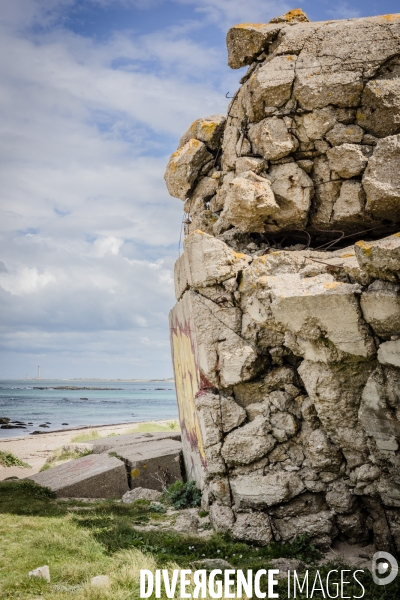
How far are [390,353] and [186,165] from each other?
4.34 m

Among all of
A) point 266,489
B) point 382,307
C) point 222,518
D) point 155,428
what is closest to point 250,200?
point 382,307

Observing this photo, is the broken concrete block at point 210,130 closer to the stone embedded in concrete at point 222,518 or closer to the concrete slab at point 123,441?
the stone embedded in concrete at point 222,518

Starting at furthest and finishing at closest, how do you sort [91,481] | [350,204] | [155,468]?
1. [155,468]
2. [91,481]
3. [350,204]

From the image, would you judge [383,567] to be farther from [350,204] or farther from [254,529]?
[350,204]

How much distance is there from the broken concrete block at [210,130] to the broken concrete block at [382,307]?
12.6ft

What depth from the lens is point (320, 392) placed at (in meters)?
5.88

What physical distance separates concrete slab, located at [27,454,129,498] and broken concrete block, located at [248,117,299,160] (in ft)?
19.1

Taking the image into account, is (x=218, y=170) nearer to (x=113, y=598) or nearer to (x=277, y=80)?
(x=277, y=80)

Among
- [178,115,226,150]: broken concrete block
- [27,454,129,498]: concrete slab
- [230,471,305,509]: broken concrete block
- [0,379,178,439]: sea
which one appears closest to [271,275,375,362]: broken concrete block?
[230,471,305,509]: broken concrete block

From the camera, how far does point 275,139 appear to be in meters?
6.75

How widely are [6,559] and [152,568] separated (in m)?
1.67

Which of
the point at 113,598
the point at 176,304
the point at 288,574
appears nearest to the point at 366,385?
the point at 288,574

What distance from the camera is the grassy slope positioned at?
4530mm

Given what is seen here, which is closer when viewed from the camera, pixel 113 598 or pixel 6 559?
pixel 113 598
